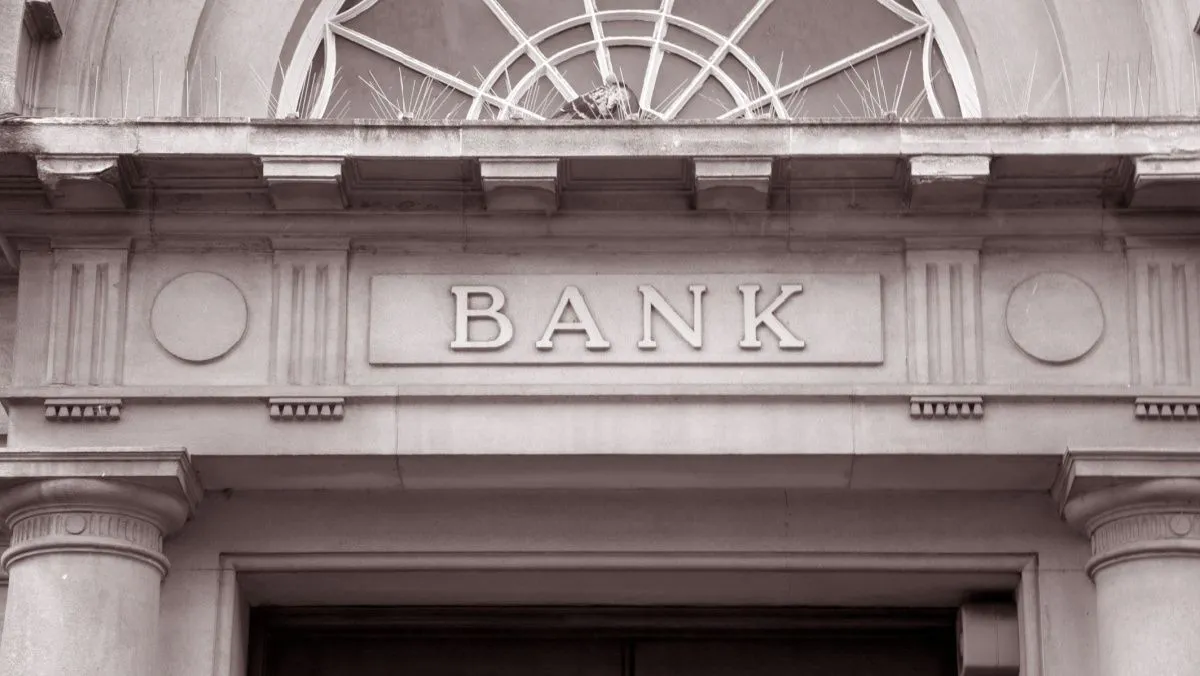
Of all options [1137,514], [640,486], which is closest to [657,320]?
[640,486]

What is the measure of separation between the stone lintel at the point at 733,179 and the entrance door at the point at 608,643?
2935mm

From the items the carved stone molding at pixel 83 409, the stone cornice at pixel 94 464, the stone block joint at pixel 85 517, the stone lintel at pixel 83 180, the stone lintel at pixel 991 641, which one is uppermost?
the stone lintel at pixel 83 180

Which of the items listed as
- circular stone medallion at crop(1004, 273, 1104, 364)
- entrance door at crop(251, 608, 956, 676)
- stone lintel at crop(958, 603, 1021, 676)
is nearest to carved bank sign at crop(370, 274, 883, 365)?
circular stone medallion at crop(1004, 273, 1104, 364)

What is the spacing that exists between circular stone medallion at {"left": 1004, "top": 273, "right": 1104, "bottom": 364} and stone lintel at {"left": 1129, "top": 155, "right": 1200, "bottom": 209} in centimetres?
66

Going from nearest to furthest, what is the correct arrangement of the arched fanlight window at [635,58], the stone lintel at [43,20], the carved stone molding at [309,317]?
the carved stone molding at [309,317] → the stone lintel at [43,20] → the arched fanlight window at [635,58]

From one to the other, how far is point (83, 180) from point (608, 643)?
15.5 ft

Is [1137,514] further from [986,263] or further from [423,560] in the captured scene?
[423,560]

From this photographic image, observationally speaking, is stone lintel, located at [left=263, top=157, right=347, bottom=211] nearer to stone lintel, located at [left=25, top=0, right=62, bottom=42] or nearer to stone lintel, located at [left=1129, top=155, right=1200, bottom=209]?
stone lintel, located at [left=25, top=0, right=62, bottom=42]

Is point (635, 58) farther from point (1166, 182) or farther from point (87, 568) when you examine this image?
point (87, 568)

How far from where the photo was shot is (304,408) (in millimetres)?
15484

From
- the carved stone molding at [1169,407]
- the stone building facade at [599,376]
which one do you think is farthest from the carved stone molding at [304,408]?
the carved stone molding at [1169,407]

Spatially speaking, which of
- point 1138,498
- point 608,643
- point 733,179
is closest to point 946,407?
point 1138,498

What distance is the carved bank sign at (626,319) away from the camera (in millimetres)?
15703

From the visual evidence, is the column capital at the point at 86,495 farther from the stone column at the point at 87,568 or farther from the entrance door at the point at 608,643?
the entrance door at the point at 608,643
